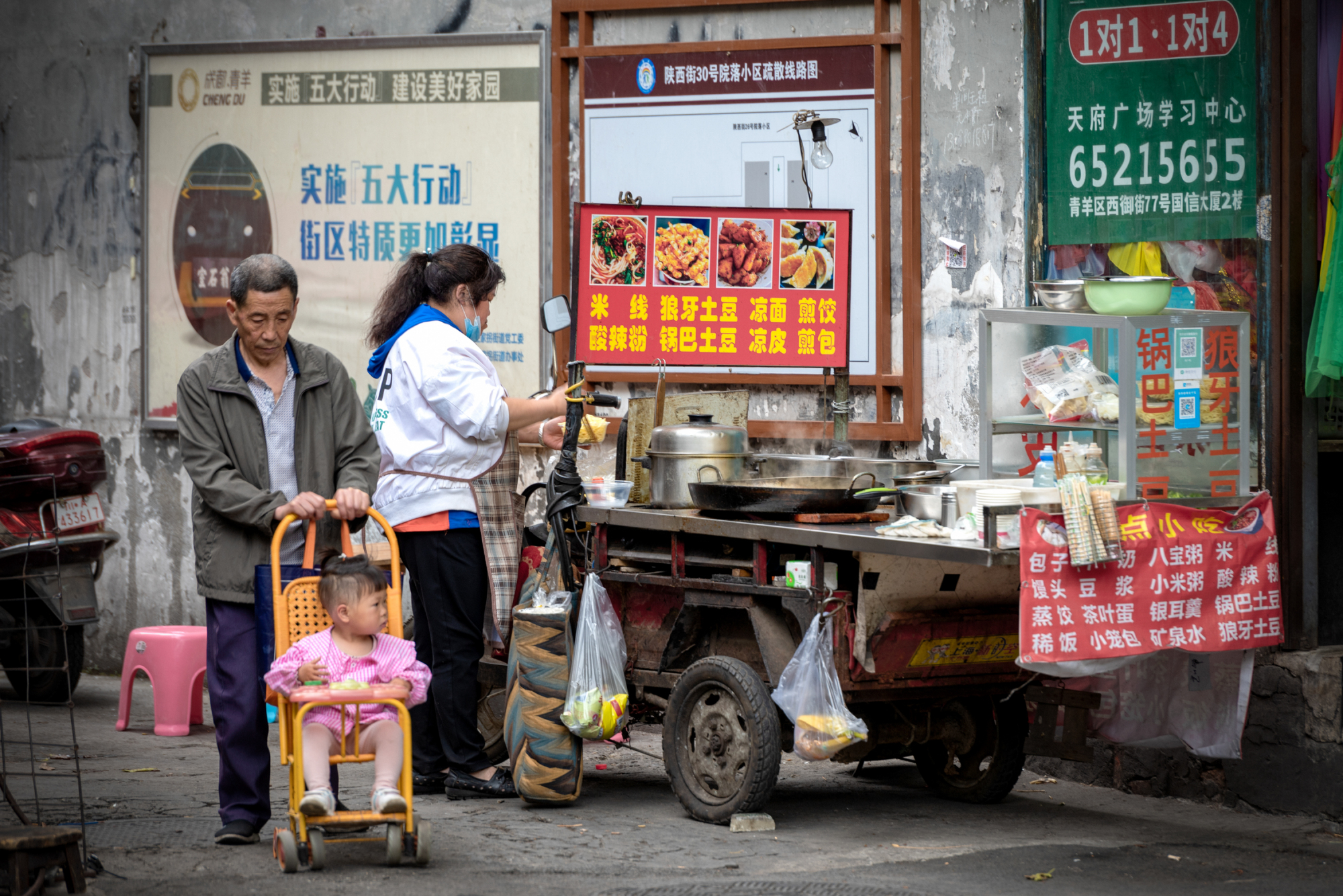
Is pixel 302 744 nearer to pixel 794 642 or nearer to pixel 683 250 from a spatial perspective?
pixel 794 642

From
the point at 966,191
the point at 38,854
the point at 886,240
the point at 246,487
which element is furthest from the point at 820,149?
the point at 38,854

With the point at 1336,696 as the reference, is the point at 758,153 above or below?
above

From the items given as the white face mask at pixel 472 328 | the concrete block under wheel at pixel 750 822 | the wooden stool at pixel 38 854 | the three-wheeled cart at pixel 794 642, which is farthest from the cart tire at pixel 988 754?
the wooden stool at pixel 38 854

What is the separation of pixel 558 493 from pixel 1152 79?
294 cm

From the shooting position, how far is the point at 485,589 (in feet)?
19.4

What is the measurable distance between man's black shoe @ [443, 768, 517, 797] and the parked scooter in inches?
106

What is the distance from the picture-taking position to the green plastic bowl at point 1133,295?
5121 millimetres

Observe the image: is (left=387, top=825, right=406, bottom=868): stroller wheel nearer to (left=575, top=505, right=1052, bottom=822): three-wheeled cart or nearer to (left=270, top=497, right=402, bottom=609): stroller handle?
(left=270, top=497, right=402, bottom=609): stroller handle

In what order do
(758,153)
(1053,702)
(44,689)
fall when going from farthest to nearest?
(44,689)
(758,153)
(1053,702)

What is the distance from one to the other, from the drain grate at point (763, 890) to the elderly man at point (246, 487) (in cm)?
129

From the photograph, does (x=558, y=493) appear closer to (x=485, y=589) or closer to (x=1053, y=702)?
(x=485, y=589)

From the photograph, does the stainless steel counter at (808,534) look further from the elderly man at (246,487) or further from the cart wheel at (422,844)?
the cart wheel at (422,844)

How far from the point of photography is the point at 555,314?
603 cm

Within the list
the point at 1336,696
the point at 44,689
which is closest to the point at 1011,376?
the point at 1336,696
